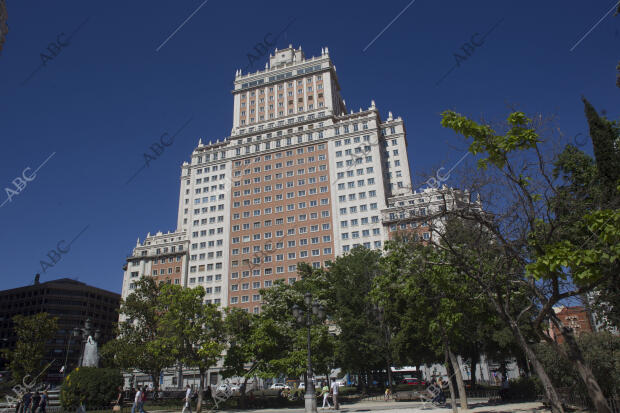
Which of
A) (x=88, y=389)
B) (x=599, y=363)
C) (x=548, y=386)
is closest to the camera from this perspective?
(x=548, y=386)

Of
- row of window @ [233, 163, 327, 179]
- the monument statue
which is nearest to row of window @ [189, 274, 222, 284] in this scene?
row of window @ [233, 163, 327, 179]

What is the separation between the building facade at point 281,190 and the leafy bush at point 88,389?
53204mm

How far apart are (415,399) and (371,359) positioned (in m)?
5.82

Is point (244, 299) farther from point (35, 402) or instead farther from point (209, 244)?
point (35, 402)

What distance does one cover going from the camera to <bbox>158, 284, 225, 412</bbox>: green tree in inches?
1138

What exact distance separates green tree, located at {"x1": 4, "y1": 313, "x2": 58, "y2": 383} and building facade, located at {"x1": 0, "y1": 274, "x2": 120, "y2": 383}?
56.5 metres

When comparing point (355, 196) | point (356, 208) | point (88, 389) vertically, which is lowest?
point (88, 389)

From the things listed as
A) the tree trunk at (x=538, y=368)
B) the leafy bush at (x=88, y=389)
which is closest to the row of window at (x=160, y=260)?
the leafy bush at (x=88, y=389)

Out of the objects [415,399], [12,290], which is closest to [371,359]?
[415,399]

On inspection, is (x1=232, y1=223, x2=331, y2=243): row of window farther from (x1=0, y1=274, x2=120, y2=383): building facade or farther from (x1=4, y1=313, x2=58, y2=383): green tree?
(x1=4, y1=313, x2=58, y2=383): green tree

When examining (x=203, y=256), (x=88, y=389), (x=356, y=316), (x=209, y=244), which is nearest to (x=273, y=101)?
(x=209, y=244)

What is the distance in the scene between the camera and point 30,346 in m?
42.9

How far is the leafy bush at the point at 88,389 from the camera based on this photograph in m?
22.7

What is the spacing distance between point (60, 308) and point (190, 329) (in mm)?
93638
